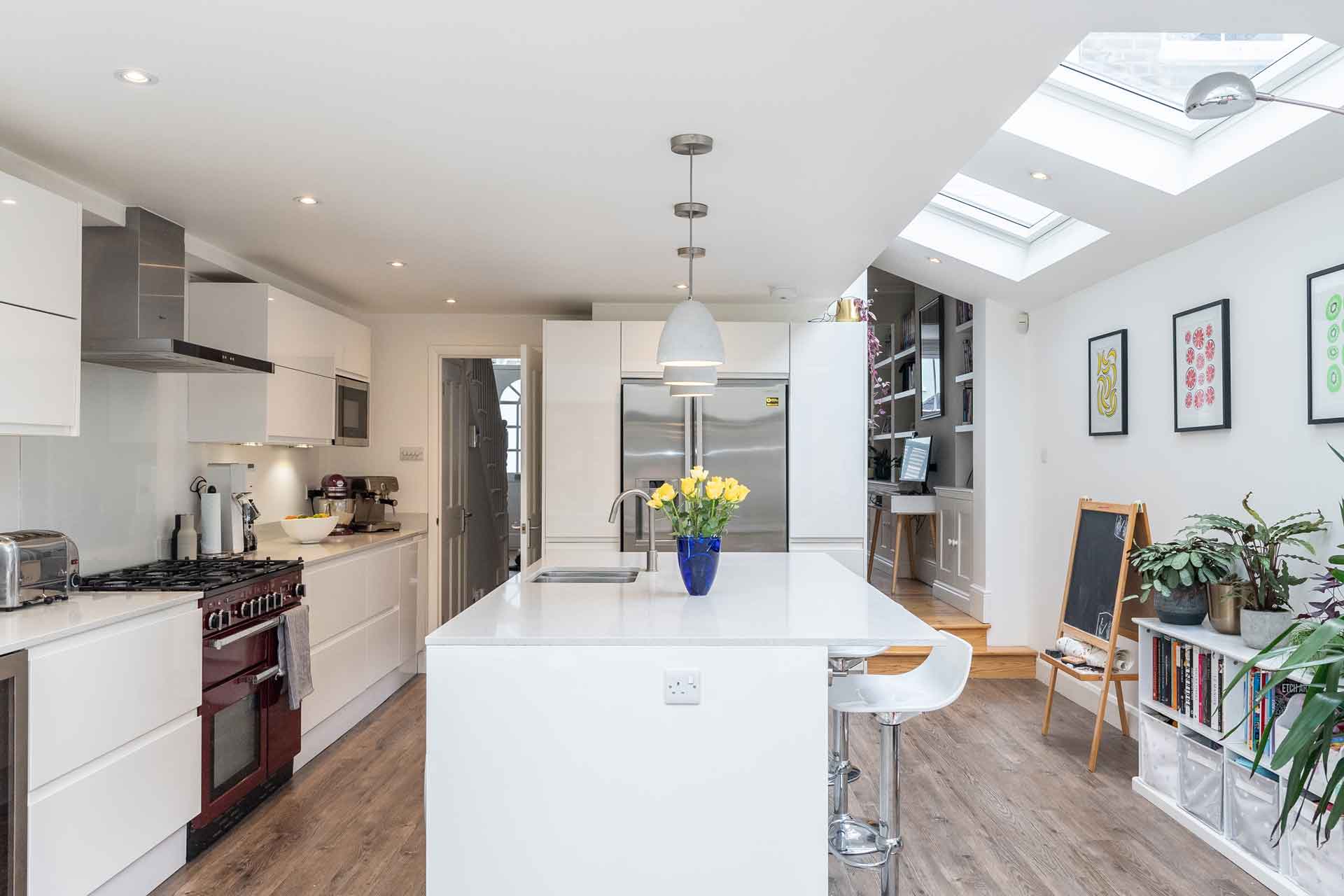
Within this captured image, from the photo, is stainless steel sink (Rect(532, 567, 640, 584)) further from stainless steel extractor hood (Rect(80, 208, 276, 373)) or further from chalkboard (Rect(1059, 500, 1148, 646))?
chalkboard (Rect(1059, 500, 1148, 646))

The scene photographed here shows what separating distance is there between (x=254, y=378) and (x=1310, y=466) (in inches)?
169

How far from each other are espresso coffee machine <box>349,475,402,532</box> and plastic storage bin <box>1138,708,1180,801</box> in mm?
4085

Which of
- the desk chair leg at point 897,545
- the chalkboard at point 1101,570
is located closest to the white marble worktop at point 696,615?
the chalkboard at point 1101,570

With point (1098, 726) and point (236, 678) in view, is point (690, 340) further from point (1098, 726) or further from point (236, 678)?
point (1098, 726)

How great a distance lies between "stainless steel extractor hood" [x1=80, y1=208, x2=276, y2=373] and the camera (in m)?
3.13

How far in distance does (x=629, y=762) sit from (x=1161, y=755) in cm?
242

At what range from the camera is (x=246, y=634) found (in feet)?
10.6

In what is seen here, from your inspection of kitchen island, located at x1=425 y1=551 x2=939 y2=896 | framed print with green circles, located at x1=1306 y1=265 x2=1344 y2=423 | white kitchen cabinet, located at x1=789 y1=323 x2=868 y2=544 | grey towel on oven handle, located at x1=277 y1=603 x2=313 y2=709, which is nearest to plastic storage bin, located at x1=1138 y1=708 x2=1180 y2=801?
framed print with green circles, located at x1=1306 y1=265 x2=1344 y2=423

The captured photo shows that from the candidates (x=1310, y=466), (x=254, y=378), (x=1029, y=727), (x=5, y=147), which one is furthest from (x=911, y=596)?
(x=5, y=147)

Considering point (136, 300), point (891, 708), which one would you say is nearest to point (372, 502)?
point (136, 300)

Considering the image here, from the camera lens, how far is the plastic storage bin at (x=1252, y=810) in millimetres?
2822

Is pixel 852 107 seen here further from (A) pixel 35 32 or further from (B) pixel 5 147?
(B) pixel 5 147

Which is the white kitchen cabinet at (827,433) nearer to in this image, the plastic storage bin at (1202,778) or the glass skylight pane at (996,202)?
the glass skylight pane at (996,202)

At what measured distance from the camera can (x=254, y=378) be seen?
4023mm
